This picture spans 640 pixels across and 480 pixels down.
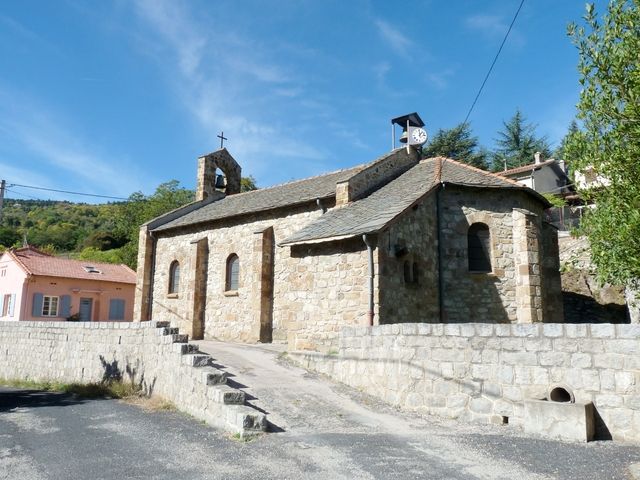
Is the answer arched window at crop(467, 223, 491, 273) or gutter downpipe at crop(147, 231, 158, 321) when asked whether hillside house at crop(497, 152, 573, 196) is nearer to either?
arched window at crop(467, 223, 491, 273)

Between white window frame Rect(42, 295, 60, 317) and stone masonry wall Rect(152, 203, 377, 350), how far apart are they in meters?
9.84

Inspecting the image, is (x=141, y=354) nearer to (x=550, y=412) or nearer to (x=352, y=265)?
(x=352, y=265)

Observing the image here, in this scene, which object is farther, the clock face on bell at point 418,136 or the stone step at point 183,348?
the clock face on bell at point 418,136

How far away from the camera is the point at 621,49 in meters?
8.45

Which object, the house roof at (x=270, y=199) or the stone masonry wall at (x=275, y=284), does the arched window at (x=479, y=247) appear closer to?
the house roof at (x=270, y=199)

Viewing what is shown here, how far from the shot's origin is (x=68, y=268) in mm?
30578

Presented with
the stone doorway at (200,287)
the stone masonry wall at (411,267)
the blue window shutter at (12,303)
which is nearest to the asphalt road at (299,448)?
the stone masonry wall at (411,267)

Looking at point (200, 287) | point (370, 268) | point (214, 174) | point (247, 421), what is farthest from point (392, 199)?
point (214, 174)

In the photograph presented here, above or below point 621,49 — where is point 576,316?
below

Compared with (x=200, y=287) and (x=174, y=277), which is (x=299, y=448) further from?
(x=174, y=277)

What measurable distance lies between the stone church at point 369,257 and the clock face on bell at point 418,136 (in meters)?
0.51

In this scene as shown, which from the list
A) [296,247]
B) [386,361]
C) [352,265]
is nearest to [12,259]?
[296,247]

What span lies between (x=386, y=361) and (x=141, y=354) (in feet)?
21.7

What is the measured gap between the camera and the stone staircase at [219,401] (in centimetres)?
754
